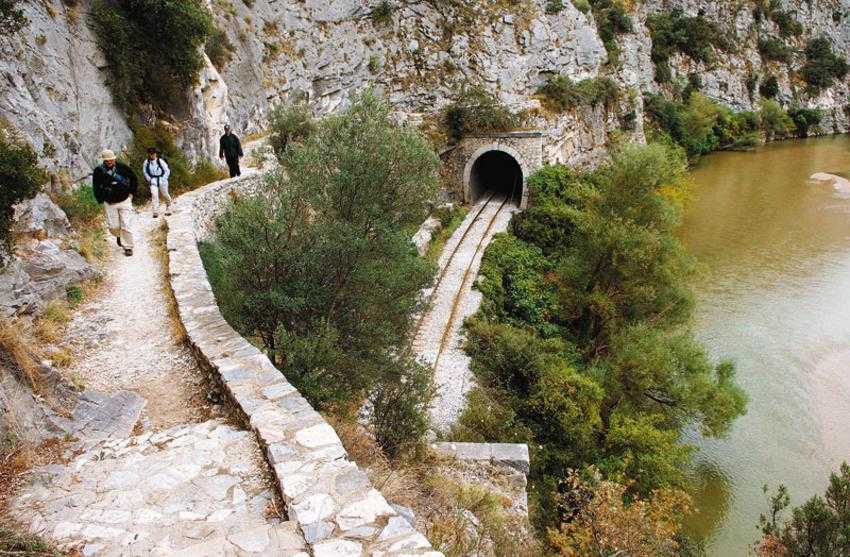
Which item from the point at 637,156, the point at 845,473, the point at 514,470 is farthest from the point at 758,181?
the point at 514,470

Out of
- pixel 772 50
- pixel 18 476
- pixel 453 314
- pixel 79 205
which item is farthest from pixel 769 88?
pixel 18 476

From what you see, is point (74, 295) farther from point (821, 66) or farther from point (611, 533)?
point (821, 66)

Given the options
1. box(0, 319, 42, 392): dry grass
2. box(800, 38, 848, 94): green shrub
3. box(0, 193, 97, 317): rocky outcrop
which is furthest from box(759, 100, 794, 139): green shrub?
box(0, 319, 42, 392): dry grass

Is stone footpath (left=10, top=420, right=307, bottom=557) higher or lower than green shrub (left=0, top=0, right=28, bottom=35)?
lower

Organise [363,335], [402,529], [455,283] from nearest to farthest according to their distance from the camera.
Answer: [402,529] < [363,335] < [455,283]

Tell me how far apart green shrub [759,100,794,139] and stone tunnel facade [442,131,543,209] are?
3770cm

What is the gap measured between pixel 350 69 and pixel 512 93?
330 inches

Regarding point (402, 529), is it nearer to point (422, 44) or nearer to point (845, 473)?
point (845, 473)

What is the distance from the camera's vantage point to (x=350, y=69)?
28.7 m

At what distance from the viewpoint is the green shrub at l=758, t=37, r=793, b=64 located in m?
61.3

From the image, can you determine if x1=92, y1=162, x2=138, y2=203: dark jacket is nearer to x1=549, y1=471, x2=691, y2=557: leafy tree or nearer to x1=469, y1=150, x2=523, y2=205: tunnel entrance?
x1=549, y1=471, x2=691, y2=557: leafy tree

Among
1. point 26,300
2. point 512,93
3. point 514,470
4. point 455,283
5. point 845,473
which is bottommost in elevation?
point 845,473

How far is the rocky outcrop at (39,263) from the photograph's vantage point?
764cm

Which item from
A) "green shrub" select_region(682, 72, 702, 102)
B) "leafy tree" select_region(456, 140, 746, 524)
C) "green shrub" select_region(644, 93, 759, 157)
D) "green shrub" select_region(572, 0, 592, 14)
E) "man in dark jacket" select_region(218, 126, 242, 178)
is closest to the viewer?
"leafy tree" select_region(456, 140, 746, 524)
